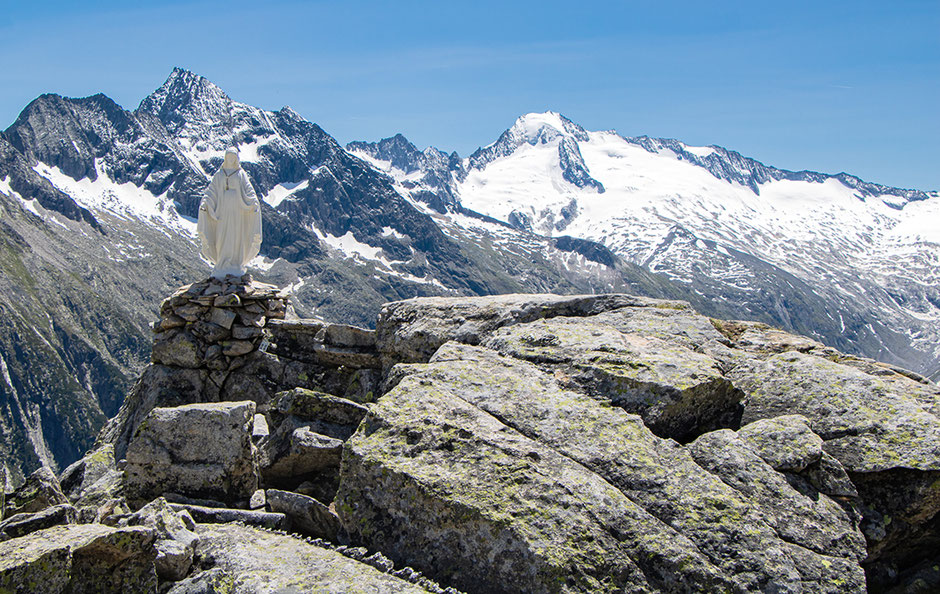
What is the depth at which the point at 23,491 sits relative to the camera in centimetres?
1132

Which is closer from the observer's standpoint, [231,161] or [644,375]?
[644,375]

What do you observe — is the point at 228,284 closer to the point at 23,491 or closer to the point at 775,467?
the point at 23,491

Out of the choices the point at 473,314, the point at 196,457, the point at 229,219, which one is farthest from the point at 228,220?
the point at 196,457

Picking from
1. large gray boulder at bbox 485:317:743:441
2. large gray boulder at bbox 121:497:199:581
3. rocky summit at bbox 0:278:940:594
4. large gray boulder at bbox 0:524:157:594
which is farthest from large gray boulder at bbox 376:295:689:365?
large gray boulder at bbox 0:524:157:594

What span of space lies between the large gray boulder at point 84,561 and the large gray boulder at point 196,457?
3.34 meters

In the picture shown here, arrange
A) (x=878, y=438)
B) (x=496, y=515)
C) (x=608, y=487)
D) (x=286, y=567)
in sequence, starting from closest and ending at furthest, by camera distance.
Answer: (x=286, y=567), (x=496, y=515), (x=608, y=487), (x=878, y=438)

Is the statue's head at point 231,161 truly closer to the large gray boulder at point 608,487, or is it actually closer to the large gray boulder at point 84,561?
the large gray boulder at point 608,487

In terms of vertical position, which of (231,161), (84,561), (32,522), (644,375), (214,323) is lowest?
(32,522)

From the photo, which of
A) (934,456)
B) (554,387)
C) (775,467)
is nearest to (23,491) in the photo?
(554,387)

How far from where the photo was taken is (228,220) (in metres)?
25.4

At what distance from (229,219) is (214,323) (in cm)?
463

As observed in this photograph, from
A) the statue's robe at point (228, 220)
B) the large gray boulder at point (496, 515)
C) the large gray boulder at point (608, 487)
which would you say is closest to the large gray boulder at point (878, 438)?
the large gray boulder at point (608, 487)

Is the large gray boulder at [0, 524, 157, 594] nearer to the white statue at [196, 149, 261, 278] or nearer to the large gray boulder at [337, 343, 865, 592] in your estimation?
the large gray boulder at [337, 343, 865, 592]

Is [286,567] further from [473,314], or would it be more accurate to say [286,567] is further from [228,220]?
[228,220]
